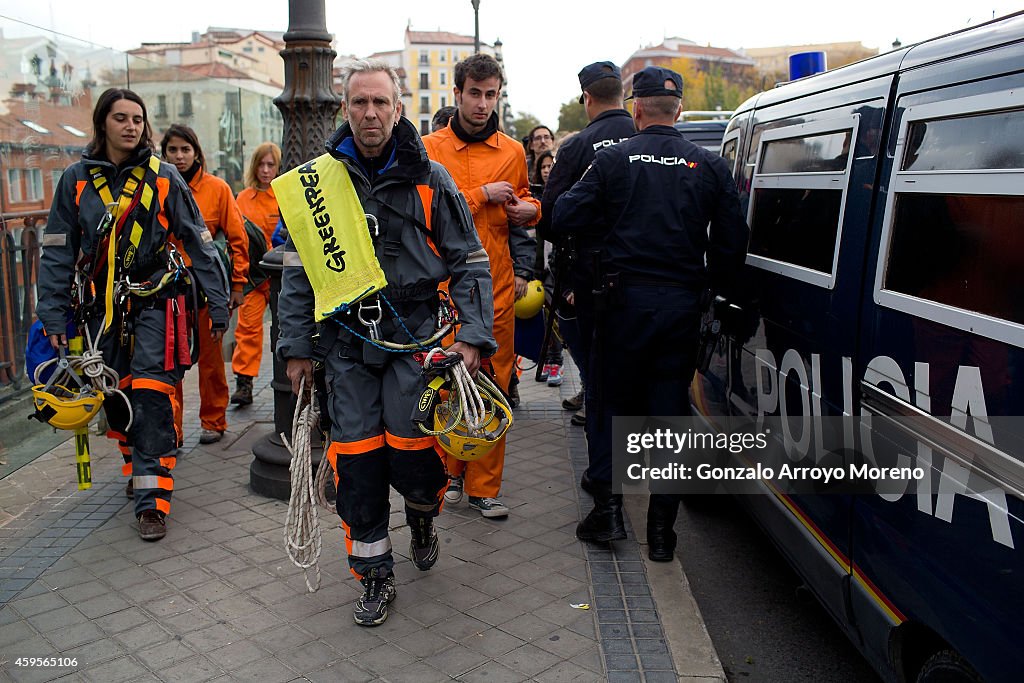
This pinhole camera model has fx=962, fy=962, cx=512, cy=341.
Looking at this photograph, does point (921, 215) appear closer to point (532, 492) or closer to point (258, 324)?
point (532, 492)

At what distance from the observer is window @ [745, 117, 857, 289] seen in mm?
3496

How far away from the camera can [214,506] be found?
17.1ft

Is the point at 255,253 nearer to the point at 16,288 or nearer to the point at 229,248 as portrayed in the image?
the point at 229,248

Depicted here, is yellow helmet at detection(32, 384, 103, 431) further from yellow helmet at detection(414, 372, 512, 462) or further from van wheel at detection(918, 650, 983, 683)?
van wheel at detection(918, 650, 983, 683)

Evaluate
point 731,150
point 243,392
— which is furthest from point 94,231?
point 731,150

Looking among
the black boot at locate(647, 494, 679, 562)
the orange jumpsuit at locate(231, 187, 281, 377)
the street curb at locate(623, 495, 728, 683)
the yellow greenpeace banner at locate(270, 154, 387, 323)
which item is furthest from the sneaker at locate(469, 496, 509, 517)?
the orange jumpsuit at locate(231, 187, 281, 377)

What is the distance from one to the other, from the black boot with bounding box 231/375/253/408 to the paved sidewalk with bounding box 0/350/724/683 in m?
1.97

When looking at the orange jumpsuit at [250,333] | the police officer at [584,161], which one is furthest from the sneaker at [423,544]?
the orange jumpsuit at [250,333]

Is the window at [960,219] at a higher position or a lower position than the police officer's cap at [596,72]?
lower

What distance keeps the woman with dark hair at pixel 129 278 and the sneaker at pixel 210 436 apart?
1.44 meters

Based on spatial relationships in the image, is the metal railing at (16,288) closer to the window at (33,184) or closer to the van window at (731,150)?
the window at (33,184)

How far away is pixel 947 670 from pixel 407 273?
235 centimetres

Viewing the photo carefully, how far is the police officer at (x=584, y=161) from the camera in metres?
4.85

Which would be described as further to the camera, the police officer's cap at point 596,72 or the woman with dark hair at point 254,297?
the woman with dark hair at point 254,297
